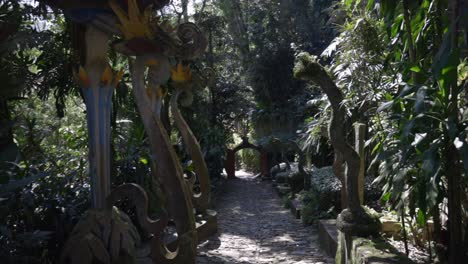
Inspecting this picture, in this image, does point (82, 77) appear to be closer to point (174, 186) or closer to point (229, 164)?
point (174, 186)

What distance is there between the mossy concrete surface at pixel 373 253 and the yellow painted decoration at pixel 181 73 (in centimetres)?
213

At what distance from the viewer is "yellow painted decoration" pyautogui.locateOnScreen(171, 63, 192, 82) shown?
4594 millimetres

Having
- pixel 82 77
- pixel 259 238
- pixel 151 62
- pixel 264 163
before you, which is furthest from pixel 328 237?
pixel 264 163

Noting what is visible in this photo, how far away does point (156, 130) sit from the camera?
12.9 ft

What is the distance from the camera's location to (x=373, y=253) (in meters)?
3.74

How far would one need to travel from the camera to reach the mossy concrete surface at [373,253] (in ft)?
11.9

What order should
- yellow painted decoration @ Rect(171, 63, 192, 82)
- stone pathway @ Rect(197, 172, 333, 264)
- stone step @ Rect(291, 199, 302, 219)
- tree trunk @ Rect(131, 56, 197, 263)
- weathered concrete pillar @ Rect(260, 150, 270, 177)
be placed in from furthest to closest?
weathered concrete pillar @ Rect(260, 150, 270, 177) < stone step @ Rect(291, 199, 302, 219) < stone pathway @ Rect(197, 172, 333, 264) < yellow painted decoration @ Rect(171, 63, 192, 82) < tree trunk @ Rect(131, 56, 197, 263)

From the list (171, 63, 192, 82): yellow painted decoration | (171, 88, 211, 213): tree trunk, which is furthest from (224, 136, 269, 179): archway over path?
(171, 63, 192, 82): yellow painted decoration

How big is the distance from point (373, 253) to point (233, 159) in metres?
13.6

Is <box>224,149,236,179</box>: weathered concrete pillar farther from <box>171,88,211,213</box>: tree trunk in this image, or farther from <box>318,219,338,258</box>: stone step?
<box>171,88,211,213</box>: tree trunk

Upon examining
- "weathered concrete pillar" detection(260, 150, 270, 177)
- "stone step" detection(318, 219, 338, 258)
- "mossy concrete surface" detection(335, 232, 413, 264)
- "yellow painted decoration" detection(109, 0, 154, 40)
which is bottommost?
"stone step" detection(318, 219, 338, 258)

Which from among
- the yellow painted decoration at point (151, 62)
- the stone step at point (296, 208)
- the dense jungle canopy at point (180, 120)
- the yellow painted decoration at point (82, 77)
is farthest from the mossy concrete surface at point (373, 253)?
the stone step at point (296, 208)

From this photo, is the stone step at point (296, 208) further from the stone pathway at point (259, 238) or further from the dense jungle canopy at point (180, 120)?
the dense jungle canopy at point (180, 120)

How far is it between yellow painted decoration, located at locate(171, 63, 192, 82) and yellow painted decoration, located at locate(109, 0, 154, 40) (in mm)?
792
